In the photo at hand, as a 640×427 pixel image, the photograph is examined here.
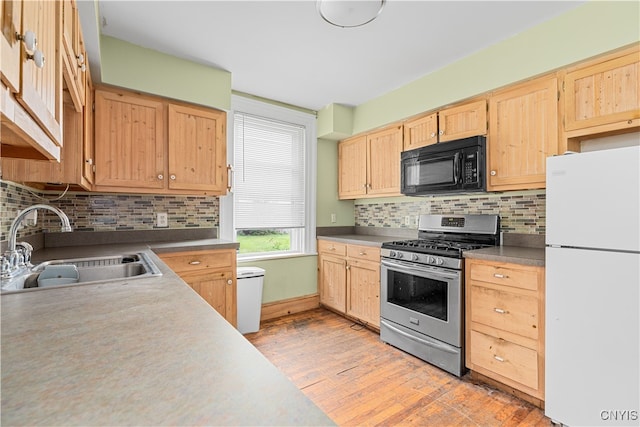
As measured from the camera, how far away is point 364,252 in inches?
123

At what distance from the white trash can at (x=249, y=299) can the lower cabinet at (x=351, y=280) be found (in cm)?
89

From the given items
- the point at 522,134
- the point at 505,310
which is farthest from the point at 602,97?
the point at 505,310

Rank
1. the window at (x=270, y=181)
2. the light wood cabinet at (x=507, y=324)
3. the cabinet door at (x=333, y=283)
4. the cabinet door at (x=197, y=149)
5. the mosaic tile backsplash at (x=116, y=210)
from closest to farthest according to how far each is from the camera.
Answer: the light wood cabinet at (x=507, y=324) → the mosaic tile backsplash at (x=116, y=210) → the cabinet door at (x=197, y=149) → the window at (x=270, y=181) → the cabinet door at (x=333, y=283)

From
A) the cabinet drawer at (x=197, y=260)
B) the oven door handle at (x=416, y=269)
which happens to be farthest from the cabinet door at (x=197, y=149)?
the oven door handle at (x=416, y=269)

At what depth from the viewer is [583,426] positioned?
1.63 meters

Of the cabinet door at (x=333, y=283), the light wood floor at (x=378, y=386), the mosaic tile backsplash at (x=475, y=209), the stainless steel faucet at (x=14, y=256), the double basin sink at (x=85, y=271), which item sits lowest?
the light wood floor at (x=378, y=386)

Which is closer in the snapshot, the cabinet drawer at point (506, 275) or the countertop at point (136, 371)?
the countertop at point (136, 371)

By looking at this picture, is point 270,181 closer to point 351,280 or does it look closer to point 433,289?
point 351,280

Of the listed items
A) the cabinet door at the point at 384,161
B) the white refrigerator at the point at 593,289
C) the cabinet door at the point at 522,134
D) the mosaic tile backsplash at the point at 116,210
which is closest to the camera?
the white refrigerator at the point at 593,289

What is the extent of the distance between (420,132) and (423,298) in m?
1.54

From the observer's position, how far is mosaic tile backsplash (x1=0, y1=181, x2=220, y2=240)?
222 cm

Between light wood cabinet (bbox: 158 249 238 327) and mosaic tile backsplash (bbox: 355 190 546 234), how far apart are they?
187 centimetres

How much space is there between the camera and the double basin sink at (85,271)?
131 cm

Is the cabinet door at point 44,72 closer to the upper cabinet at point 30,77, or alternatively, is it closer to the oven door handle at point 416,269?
the upper cabinet at point 30,77
